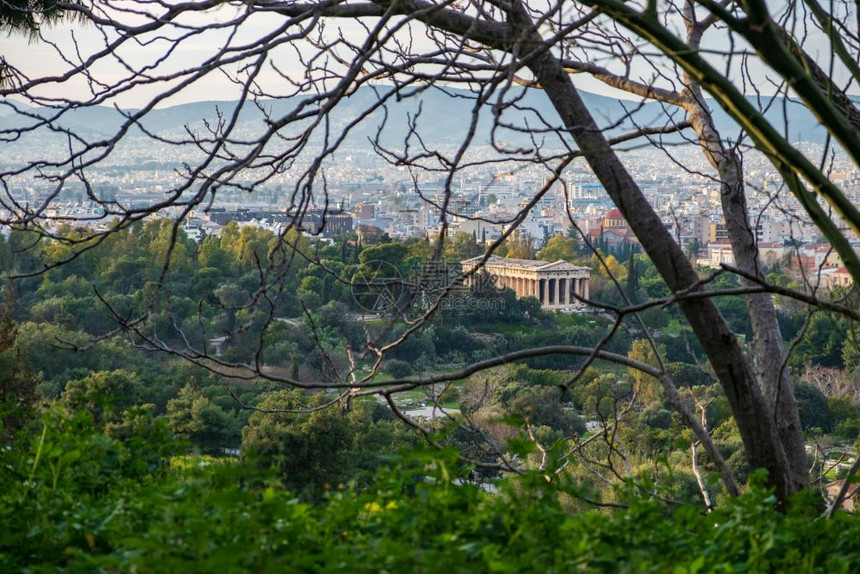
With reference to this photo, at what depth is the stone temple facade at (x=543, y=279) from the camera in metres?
28.8

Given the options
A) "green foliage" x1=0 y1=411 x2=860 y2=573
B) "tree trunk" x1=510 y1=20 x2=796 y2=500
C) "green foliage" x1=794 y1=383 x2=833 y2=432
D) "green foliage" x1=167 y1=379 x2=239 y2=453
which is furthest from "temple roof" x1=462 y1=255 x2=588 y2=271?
"green foliage" x1=0 y1=411 x2=860 y2=573

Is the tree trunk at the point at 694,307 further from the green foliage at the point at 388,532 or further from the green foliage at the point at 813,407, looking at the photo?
the green foliage at the point at 813,407

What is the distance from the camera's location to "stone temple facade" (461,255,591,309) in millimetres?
28797

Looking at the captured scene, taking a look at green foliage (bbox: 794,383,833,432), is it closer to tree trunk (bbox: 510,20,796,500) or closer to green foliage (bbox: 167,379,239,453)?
green foliage (bbox: 167,379,239,453)

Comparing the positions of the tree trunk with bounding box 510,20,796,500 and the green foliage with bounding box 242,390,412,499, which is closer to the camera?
the tree trunk with bounding box 510,20,796,500

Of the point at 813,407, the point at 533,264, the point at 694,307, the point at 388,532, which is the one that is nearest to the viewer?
the point at 388,532

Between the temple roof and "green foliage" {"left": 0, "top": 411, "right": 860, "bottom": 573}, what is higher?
the temple roof

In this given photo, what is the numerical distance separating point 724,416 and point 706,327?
16951 millimetres

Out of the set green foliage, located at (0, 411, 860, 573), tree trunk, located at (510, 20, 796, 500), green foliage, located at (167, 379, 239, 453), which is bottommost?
green foliage, located at (167, 379, 239, 453)

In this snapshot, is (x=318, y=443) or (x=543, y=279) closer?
(x=318, y=443)

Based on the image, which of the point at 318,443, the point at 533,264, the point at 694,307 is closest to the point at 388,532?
the point at 694,307

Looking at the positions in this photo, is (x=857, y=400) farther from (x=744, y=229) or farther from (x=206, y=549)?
(x=206, y=549)

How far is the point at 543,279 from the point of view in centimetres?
2911

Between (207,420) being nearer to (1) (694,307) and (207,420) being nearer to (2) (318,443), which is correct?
(2) (318,443)
